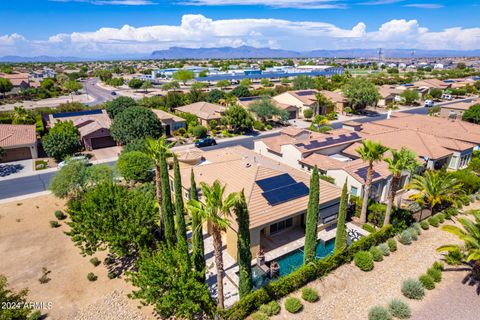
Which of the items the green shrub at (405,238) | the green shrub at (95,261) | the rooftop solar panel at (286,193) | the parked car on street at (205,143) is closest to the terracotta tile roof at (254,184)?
the rooftop solar panel at (286,193)

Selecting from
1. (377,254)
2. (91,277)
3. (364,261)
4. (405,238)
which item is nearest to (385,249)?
(377,254)

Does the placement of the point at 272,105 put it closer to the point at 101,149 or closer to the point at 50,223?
the point at 101,149

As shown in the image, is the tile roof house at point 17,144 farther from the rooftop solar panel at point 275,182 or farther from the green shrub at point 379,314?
the green shrub at point 379,314

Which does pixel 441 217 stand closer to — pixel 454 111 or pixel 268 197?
pixel 268 197

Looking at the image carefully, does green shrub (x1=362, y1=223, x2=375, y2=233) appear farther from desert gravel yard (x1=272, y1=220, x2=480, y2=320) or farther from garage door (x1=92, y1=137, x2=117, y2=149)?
garage door (x1=92, y1=137, x2=117, y2=149)

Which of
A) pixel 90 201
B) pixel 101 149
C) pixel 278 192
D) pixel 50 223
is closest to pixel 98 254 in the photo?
pixel 90 201
